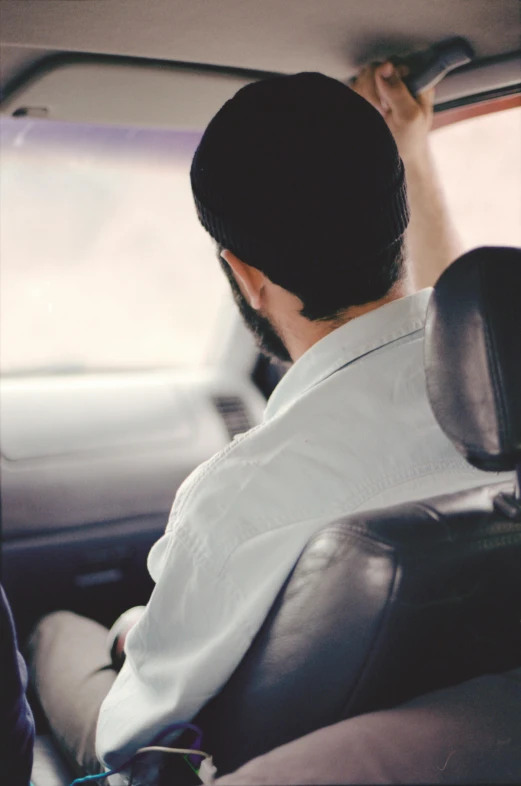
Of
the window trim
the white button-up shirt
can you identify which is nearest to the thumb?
the window trim

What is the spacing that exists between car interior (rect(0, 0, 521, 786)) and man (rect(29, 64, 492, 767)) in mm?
80

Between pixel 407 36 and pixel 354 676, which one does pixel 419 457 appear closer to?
pixel 354 676

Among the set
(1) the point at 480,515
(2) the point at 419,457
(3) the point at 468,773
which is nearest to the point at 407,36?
(2) the point at 419,457

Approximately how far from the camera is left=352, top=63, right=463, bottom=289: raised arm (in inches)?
73.0

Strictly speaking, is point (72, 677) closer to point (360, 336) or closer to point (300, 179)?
point (360, 336)

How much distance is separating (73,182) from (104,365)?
619 mm

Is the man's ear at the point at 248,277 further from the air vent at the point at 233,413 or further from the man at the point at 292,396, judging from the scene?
the air vent at the point at 233,413

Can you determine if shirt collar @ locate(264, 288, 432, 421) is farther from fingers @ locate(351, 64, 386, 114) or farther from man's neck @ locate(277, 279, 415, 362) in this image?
fingers @ locate(351, 64, 386, 114)

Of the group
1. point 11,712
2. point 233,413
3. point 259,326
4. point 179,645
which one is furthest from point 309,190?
point 233,413

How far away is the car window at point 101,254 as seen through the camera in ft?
7.96

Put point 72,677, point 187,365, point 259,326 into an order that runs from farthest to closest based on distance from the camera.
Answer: point 187,365, point 72,677, point 259,326

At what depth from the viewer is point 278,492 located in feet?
3.54

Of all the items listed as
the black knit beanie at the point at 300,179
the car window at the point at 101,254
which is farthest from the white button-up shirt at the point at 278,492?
the car window at the point at 101,254

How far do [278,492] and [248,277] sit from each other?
0.39 meters
